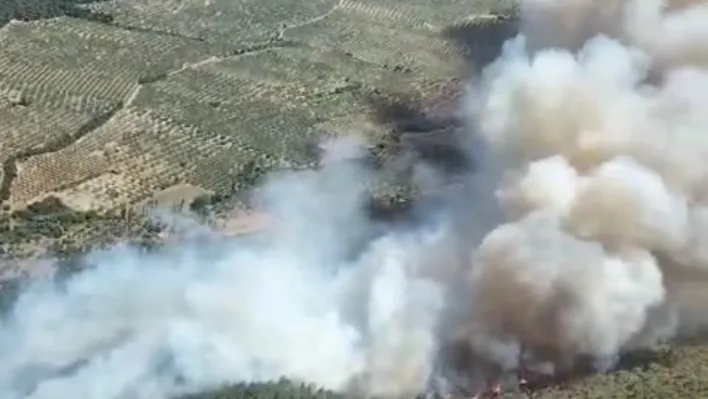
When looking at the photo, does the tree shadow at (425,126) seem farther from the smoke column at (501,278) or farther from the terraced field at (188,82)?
the smoke column at (501,278)

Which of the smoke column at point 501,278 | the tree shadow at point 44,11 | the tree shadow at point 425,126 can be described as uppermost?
the tree shadow at point 44,11

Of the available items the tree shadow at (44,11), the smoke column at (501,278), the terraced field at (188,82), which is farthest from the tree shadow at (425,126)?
the tree shadow at (44,11)

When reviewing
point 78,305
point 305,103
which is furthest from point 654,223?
point 305,103

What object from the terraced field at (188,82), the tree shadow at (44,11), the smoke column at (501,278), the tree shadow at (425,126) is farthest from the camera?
the tree shadow at (44,11)

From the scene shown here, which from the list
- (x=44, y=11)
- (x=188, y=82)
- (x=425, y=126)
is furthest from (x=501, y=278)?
(x=44, y=11)

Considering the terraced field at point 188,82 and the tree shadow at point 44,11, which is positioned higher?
the tree shadow at point 44,11

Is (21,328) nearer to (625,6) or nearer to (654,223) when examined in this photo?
(654,223)

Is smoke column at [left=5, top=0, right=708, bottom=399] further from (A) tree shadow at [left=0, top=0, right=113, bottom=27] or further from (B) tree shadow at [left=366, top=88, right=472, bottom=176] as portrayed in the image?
(A) tree shadow at [left=0, top=0, right=113, bottom=27]
